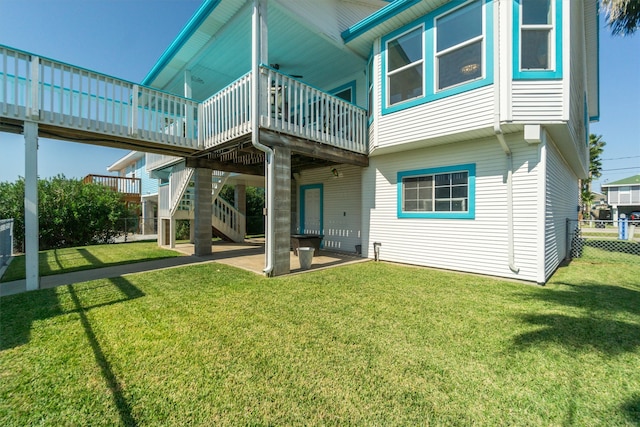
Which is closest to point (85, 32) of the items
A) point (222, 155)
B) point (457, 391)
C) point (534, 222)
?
point (222, 155)

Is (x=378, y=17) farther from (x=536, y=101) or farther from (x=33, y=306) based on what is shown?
(x=33, y=306)

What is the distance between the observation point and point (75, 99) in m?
5.65

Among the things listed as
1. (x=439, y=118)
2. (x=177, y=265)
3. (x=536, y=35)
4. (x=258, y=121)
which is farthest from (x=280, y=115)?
(x=536, y=35)

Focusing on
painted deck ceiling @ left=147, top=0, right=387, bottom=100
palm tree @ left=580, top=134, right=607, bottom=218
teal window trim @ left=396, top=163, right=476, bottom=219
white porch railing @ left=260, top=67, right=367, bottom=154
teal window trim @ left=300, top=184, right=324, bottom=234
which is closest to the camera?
white porch railing @ left=260, top=67, right=367, bottom=154

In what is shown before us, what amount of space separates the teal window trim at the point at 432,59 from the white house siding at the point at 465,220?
1.24m

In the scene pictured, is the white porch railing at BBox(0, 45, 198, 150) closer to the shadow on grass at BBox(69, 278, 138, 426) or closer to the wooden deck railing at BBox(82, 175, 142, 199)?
the shadow on grass at BBox(69, 278, 138, 426)

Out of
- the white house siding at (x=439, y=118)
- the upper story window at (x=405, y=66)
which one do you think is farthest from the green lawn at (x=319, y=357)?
the upper story window at (x=405, y=66)

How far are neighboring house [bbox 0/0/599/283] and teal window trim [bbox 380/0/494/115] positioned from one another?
2 centimetres

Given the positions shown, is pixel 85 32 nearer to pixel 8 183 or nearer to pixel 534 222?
pixel 8 183

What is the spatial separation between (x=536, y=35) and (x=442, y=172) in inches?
121

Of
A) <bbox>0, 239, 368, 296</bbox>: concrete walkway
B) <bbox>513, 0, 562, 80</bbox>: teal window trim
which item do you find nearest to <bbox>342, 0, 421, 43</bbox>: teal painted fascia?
<bbox>513, 0, 562, 80</bbox>: teal window trim

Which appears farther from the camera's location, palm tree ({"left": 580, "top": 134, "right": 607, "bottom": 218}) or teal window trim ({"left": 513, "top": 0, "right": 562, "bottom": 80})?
palm tree ({"left": 580, "top": 134, "right": 607, "bottom": 218})

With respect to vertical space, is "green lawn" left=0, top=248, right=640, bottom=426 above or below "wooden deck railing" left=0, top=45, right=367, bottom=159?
below

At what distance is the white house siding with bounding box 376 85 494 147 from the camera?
5617 millimetres
